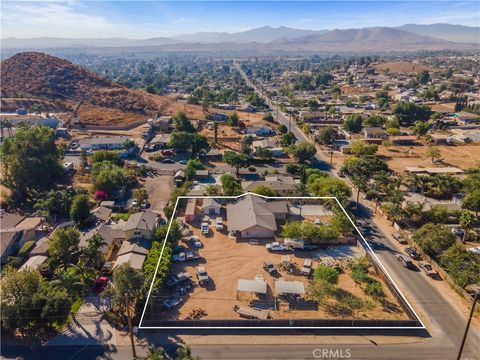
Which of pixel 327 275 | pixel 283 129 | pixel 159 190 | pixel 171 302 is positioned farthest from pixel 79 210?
pixel 283 129

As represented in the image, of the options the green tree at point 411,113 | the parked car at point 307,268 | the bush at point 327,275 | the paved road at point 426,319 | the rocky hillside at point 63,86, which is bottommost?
the paved road at point 426,319

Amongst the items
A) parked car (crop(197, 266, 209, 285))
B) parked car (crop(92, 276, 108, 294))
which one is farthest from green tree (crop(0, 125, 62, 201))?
parked car (crop(197, 266, 209, 285))

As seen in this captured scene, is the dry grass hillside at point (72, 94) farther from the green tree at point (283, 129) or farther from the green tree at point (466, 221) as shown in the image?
the green tree at point (466, 221)

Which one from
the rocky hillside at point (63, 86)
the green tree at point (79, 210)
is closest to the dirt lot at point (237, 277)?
the green tree at point (79, 210)

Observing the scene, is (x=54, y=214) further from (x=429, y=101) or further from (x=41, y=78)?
(x=429, y=101)

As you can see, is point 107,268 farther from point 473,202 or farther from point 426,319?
point 473,202

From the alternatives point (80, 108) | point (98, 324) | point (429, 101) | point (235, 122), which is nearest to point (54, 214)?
point (98, 324)
